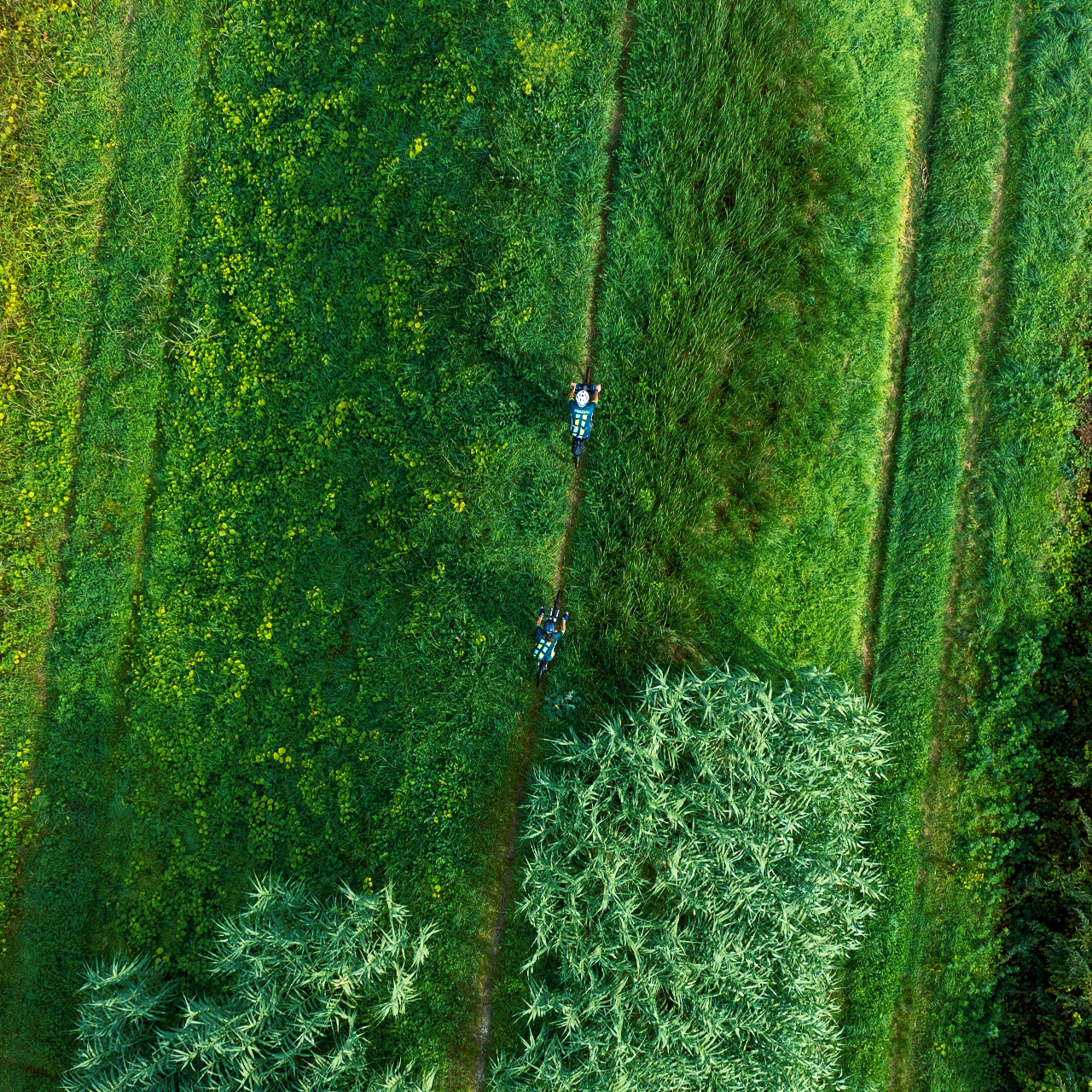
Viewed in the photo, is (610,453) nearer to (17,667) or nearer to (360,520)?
(360,520)

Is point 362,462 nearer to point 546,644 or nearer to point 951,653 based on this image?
point 546,644

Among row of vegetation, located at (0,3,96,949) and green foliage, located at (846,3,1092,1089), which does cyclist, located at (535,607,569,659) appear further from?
row of vegetation, located at (0,3,96,949)

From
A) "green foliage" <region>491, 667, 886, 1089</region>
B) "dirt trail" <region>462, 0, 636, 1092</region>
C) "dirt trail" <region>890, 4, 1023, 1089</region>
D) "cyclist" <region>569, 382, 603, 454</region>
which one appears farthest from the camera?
"dirt trail" <region>890, 4, 1023, 1089</region>

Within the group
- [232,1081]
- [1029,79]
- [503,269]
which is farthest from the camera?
[1029,79]


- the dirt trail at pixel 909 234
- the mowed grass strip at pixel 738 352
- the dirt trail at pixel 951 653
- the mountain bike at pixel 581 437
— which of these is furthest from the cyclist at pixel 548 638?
the dirt trail at pixel 951 653

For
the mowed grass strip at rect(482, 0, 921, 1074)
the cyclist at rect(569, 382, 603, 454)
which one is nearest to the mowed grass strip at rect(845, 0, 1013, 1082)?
the mowed grass strip at rect(482, 0, 921, 1074)

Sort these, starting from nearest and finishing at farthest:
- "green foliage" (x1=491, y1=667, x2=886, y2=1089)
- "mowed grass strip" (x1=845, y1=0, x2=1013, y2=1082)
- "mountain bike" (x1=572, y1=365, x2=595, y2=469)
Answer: "green foliage" (x1=491, y1=667, x2=886, y2=1089) < "mountain bike" (x1=572, y1=365, x2=595, y2=469) < "mowed grass strip" (x1=845, y1=0, x2=1013, y2=1082)

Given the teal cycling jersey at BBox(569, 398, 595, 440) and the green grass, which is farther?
the green grass

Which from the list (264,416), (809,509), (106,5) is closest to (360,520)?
(264,416)

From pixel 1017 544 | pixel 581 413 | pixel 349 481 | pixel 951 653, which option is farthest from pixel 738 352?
pixel 349 481
